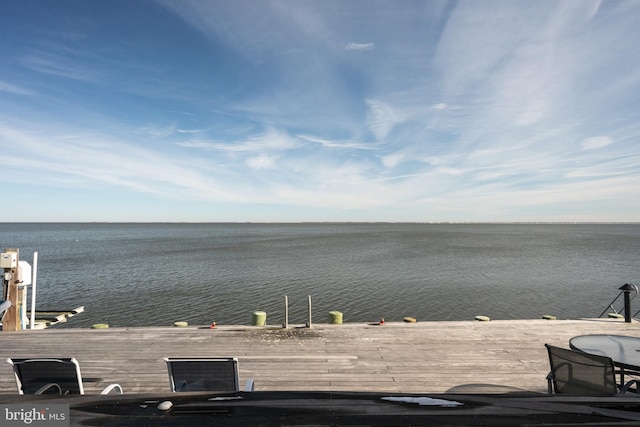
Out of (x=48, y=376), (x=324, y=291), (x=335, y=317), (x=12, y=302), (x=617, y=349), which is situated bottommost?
(x=324, y=291)

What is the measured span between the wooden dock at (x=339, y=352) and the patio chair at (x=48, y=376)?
196 cm

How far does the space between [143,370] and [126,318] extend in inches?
548

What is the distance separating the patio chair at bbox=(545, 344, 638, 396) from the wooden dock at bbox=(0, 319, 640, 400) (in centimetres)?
167

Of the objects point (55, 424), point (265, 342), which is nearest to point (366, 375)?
point (265, 342)

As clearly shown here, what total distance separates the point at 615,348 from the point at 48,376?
6769mm

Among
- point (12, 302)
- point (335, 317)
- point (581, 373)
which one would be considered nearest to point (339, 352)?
point (335, 317)

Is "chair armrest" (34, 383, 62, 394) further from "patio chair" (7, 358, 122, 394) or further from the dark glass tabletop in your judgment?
the dark glass tabletop

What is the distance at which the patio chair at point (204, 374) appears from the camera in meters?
3.35

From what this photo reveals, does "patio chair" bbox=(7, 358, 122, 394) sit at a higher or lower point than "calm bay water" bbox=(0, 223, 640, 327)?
higher

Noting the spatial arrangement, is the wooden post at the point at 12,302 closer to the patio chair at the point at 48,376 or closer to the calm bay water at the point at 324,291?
the patio chair at the point at 48,376

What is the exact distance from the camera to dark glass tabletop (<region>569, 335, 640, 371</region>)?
3.87 meters

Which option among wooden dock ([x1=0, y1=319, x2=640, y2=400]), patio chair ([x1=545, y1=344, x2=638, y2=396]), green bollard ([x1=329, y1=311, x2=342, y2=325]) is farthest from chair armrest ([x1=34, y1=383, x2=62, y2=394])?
green bollard ([x1=329, y1=311, x2=342, y2=325])

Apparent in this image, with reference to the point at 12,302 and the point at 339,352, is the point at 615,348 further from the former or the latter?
the point at 12,302

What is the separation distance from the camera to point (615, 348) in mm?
4293
